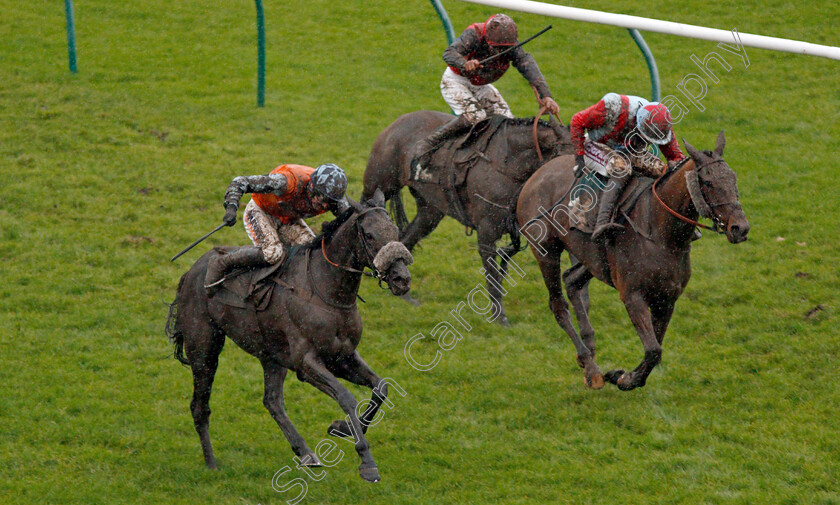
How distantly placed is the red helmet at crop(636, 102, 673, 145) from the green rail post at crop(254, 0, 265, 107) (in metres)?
7.75

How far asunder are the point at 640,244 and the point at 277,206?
298 centimetres

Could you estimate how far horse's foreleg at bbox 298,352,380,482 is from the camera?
22.5ft

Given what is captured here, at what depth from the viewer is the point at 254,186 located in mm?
7273

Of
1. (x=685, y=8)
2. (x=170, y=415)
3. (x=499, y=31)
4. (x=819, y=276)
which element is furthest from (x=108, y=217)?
(x=685, y=8)

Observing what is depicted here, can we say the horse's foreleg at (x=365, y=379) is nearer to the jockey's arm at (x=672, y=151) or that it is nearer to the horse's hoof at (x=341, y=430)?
the horse's hoof at (x=341, y=430)

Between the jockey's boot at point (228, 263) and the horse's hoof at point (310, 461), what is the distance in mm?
1454

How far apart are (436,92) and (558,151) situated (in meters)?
6.39


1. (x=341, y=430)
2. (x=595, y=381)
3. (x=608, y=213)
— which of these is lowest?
(x=595, y=381)

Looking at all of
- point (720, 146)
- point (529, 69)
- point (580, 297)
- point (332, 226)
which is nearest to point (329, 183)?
point (332, 226)

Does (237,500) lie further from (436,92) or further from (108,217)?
(436,92)

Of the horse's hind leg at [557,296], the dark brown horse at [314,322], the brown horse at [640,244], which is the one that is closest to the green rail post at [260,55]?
the brown horse at [640,244]

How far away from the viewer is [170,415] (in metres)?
8.55

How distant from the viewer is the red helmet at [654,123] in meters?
8.12

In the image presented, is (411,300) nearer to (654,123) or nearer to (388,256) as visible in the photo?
(654,123)
